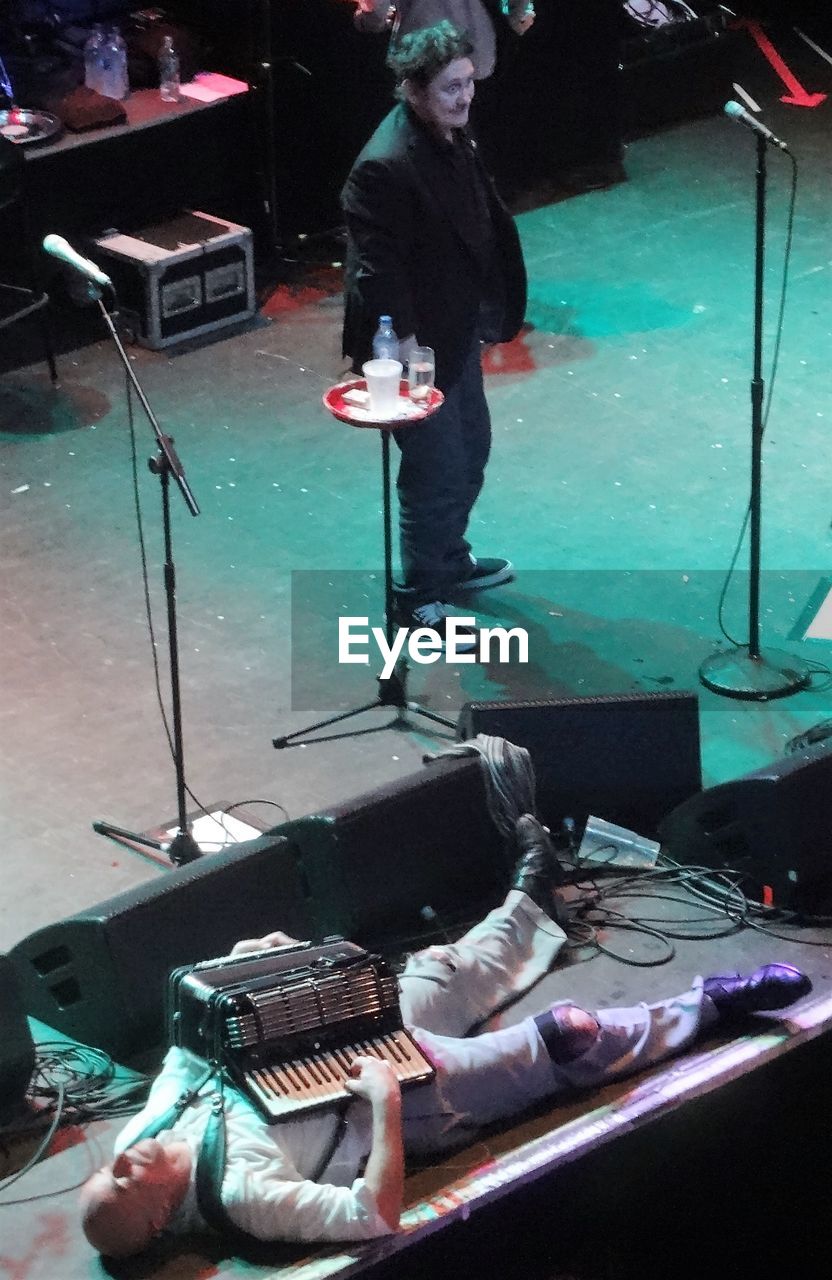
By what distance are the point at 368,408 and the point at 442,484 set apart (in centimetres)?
72

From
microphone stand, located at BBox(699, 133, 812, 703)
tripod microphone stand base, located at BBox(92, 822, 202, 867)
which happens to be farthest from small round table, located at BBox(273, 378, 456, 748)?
microphone stand, located at BBox(699, 133, 812, 703)

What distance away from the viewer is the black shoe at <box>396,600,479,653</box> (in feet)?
20.4

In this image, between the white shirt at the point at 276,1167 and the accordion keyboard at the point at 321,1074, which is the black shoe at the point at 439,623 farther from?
the white shirt at the point at 276,1167

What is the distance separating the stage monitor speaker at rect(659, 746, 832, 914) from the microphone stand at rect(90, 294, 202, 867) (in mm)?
1300

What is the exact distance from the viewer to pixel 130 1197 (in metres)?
3.59

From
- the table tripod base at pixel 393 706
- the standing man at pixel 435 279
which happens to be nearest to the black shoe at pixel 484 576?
the standing man at pixel 435 279

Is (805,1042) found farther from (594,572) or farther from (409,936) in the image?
(594,572)

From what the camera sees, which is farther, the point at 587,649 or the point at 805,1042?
the point at 587,649

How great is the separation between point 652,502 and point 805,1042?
10.0ft

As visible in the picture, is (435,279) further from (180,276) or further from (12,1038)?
(12,1038)

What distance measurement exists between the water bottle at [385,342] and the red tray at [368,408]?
9cm

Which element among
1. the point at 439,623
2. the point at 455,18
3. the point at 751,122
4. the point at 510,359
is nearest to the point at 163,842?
the point at 439,623

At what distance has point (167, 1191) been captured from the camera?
3652 millimetres

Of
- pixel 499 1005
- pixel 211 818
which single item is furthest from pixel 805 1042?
pixel 211 818
